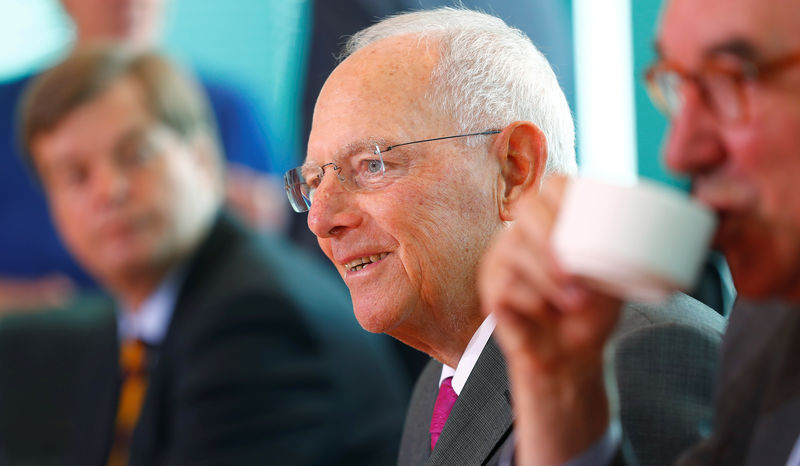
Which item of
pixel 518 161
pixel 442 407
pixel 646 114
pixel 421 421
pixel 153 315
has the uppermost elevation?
pixel 518 161

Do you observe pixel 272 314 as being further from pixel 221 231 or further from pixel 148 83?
pixel 148 83

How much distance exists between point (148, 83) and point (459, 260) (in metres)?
2.00

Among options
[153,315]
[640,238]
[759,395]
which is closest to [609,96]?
[153,315]

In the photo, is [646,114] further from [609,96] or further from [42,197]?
[42,197]

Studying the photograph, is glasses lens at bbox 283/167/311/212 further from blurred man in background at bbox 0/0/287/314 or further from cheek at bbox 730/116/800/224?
blurred man in background at bbox 0/0/287/314

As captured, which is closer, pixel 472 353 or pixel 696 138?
pixel 696 138

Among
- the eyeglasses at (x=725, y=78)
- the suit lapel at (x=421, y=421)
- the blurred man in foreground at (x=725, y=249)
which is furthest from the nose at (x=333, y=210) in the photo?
the eyeglasses at (x=725, y=78)

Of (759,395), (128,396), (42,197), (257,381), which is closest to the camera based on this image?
(759,395)

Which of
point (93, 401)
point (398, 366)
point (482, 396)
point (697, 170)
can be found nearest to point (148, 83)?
point (93, 401)

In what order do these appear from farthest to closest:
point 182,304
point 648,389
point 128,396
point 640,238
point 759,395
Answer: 1. point 128,396
2. point 182,304
3. point 648,389
4. point 759,395
5. point 640,238

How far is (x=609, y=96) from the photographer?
9.88 feet

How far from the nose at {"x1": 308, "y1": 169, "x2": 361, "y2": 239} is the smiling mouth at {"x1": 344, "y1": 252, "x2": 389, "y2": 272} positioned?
0.05m

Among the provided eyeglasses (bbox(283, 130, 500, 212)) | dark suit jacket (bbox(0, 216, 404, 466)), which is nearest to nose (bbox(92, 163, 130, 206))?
dark suit jacket (bbox(0, 216, 404, 466))

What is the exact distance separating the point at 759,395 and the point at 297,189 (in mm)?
956
